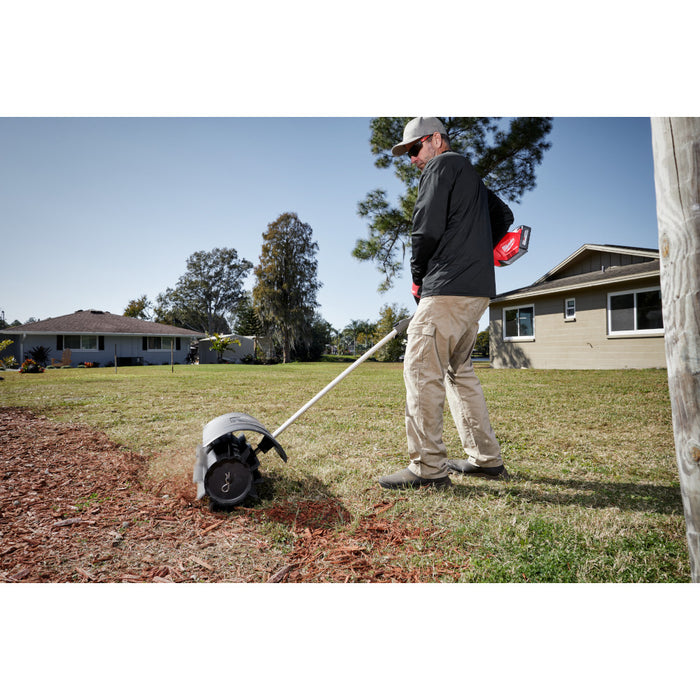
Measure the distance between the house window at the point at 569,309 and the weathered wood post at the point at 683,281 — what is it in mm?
10395

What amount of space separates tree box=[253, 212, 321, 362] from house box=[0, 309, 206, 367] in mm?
4338

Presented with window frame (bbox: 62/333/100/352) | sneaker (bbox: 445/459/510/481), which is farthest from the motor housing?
window frame (bbox: 62/333/100/352)

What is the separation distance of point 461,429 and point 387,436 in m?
0.95

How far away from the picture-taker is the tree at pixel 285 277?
2278 centimetres

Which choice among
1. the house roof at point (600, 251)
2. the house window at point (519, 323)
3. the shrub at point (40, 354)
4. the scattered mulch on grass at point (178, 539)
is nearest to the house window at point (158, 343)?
the shrub at point (40, 354)

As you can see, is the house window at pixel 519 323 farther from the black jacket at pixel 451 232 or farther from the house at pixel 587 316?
the black jacket at pixel 451 232

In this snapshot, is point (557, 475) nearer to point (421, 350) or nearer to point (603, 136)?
point (421, 350)

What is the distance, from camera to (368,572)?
1268mm

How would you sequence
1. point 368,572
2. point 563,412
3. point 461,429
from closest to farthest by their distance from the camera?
point 368,572
point 461,429
point 563,412

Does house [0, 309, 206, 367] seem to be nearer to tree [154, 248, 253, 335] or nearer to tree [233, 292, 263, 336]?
tree [233, 292, 263, 336]

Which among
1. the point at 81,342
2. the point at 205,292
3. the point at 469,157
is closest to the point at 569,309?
the point at 469,157

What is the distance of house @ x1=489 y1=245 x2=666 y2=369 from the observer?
8758mm

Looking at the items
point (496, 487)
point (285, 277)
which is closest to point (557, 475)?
point (496, 487)

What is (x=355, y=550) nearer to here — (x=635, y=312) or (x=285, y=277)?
(x=635, y=312)
